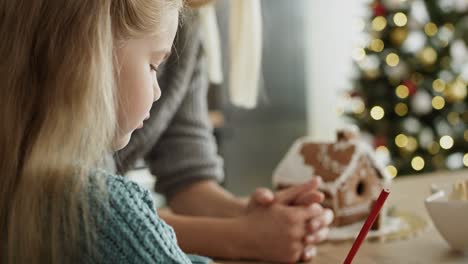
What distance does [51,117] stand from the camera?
0.69 meters

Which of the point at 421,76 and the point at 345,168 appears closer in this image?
the point at 345,168

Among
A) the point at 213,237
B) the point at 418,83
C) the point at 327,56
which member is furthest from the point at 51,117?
the point at 327,56

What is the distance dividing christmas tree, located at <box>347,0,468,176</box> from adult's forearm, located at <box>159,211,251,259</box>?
2917 millimetres

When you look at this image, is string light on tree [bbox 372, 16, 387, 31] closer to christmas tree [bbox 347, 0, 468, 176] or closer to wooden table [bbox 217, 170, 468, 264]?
christmas tree [bbox 347, 0, 468, 176]

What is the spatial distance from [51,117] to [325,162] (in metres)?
0.63

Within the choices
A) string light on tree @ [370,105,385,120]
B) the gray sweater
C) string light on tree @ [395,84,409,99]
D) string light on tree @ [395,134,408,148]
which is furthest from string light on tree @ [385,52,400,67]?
the gray sweater

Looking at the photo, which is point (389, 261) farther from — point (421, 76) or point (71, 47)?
point (421, 76)

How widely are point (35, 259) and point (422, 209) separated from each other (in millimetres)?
821

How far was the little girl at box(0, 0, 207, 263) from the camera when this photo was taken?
2.19 ft

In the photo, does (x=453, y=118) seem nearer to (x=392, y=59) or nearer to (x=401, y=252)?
(x=392, y=59)

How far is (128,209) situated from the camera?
2.25 ft

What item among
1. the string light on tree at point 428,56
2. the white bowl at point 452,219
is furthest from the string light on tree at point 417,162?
the white bowl at point 452,219

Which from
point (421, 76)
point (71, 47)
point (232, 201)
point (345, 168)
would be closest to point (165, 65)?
point (232, 201)

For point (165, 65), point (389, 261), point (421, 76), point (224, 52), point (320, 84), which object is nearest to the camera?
point (389, 261)
